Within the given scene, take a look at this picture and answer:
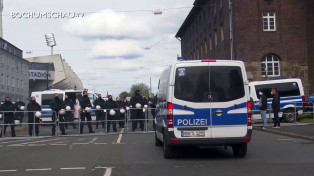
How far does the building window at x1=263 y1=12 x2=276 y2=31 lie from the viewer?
35.8m

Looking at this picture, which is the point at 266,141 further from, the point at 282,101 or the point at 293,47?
the point at 293,47

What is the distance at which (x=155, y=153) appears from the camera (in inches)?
476

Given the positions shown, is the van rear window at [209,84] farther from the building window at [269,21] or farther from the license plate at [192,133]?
the building window at [269,21]

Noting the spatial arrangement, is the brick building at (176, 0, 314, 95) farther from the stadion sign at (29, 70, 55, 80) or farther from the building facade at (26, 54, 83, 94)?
the stadion sign at (29, 70, 55, 80)

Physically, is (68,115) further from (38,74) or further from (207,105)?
(38,74)

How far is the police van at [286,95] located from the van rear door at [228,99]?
46.2ft

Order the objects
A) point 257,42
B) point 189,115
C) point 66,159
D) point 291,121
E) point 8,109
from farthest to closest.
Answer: point 257,42 < point 291,121 < point 8,109 < point 66,159 < point 189,115

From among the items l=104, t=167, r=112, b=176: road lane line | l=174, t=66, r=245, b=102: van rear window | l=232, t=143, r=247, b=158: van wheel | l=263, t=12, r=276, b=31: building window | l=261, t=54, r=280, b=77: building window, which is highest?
l=263, t=12, r=276, b=31: building window

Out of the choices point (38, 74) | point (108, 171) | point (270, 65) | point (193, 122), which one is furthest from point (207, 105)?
point (38, 74)

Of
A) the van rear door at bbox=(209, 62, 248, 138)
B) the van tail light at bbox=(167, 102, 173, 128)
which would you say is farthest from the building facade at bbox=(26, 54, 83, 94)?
the van rear door at bbox=(209, 62, 248, 138)

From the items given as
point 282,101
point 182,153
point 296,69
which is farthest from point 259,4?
point 182,153

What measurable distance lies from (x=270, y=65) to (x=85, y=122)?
20.4 m

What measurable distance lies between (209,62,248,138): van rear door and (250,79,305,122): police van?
14.1 meters

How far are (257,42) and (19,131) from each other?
21.0 meters
